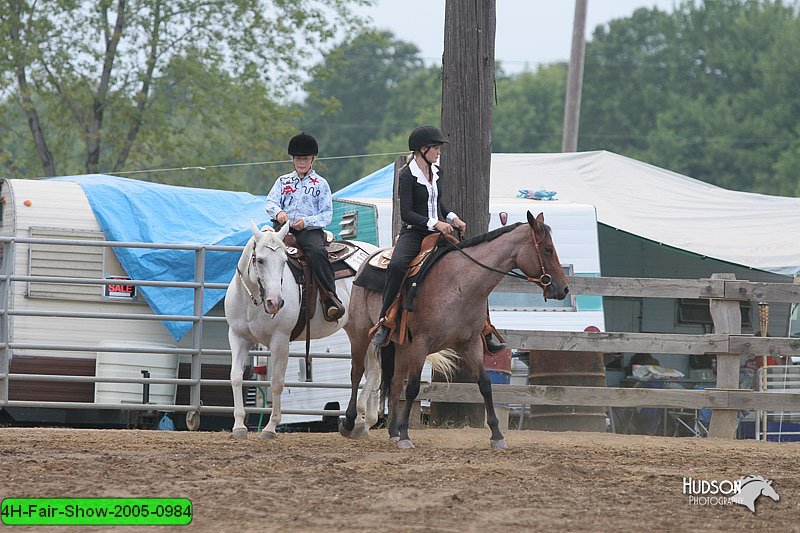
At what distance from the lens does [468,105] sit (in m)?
10.6

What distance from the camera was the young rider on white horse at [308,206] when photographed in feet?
30.6

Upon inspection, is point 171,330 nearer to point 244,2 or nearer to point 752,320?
point 752,320

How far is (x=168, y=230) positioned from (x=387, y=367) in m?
5.84

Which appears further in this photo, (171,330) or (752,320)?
(752,320)

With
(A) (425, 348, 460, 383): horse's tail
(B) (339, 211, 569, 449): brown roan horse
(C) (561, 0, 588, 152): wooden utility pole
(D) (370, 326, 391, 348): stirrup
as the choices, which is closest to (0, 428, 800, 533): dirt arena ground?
(B) (339, 211, 569, 449): brown roan horse

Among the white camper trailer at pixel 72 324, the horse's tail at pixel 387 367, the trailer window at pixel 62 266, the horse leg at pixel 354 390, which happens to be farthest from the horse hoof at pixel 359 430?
the trailer window at pixel 62 266

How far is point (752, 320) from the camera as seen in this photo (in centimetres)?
1619

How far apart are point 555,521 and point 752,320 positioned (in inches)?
448

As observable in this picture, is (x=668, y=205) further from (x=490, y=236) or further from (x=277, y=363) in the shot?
(x=277, y=363)

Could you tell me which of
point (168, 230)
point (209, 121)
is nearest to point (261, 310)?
point (168, 230)

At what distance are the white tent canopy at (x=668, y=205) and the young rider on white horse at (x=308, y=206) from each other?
717cm

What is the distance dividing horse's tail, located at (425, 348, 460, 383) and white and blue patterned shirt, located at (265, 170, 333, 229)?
148 centimetres

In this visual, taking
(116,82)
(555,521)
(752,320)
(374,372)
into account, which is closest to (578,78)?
(752,320)

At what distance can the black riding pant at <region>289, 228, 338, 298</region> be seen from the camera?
9.28 metres
